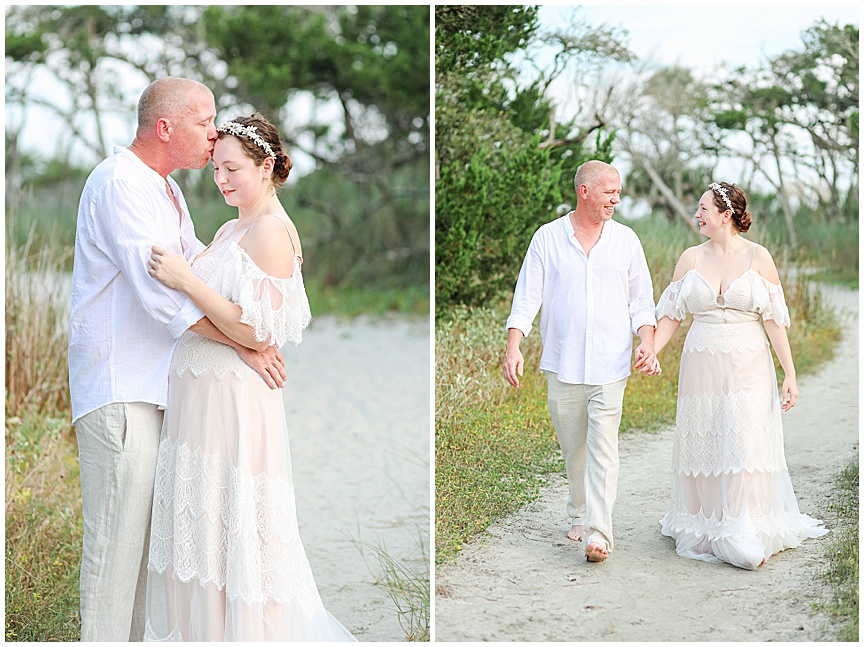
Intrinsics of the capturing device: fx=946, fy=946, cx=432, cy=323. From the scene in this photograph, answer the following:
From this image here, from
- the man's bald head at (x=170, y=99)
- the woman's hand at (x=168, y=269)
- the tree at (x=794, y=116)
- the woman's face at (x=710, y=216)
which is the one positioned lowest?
the woman's hand at (x=168, y=269)

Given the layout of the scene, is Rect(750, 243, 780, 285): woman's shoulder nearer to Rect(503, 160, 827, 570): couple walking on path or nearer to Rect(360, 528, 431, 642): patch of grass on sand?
Rect(503, 160, 827, 570): couple walking on path

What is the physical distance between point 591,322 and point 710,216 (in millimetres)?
647

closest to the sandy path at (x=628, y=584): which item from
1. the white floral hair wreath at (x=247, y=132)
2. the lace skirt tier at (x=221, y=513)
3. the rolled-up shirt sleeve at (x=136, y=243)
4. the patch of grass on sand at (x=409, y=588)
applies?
the patch of grass on sand at (x=409, y=588)

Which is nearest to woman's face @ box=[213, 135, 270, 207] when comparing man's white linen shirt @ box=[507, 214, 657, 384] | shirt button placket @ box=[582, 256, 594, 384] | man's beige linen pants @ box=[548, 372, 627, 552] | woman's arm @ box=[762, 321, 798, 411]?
man's white linen shirt @ box=[507, 214, 657, 384]

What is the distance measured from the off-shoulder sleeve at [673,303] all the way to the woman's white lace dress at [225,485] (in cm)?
153

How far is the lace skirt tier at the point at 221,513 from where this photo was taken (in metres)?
3.02

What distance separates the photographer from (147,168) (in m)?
3.12

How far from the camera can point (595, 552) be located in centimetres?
357

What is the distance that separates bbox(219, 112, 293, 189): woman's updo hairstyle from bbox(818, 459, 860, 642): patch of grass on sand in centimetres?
248

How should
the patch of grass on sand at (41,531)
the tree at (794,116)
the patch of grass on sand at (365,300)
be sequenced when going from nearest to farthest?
the patch of grass on sand at (41,531)
the tree at (794,116)
the patch of grass on sand at (365,300)

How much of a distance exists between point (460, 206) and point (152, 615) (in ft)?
10.9

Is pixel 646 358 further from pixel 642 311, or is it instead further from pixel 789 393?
pixel 789 393

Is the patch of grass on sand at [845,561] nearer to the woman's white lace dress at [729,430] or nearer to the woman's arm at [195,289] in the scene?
the woman's white lace dress at [729,430]

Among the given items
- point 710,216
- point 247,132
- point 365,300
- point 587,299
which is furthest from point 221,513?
point 365,300
